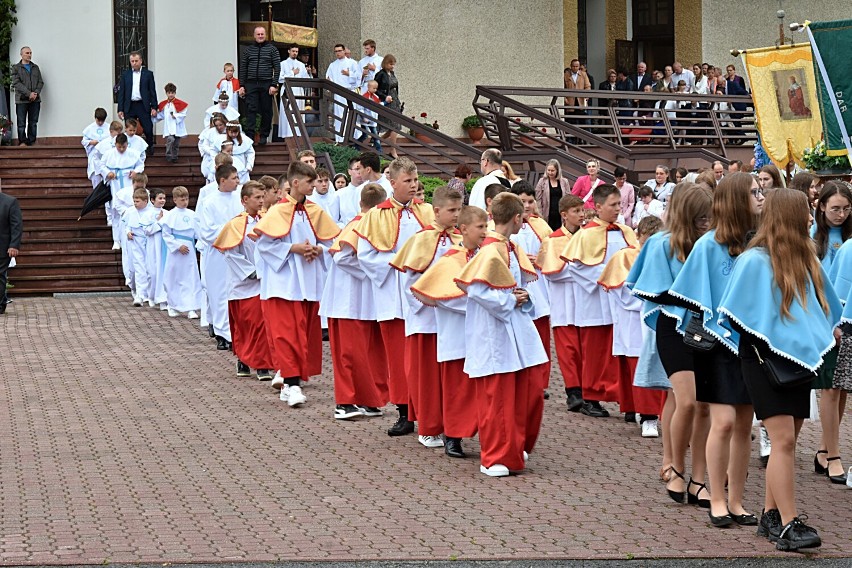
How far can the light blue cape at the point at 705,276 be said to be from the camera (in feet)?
Answer: 25.3

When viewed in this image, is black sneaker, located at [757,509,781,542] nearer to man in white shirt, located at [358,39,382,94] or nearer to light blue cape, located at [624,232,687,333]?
light blue cape, located at [624,232,687,333]

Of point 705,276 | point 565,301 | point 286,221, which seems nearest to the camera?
point 705,276

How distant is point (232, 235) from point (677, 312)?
22.2 feet

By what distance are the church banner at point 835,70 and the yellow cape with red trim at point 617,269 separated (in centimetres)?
300

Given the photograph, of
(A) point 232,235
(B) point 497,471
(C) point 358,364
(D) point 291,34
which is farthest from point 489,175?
(D) point 291,34

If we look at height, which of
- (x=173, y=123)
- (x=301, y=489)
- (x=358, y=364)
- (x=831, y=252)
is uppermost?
(x=173, y=123)

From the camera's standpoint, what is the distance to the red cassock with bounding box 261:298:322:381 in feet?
41.5

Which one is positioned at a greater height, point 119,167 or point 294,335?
point 119,167

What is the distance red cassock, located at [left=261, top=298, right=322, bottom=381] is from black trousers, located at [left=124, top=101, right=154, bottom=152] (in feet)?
48.8

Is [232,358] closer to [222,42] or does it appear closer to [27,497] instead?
[27,497]

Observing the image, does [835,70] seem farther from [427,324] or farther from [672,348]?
[672,348]

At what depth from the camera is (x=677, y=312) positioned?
8141 mm

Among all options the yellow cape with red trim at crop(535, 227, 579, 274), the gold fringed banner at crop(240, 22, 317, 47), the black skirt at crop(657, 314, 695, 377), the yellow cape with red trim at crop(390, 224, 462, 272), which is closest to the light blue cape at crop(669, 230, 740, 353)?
the black skirt at crop(657, 314, 695, 377)

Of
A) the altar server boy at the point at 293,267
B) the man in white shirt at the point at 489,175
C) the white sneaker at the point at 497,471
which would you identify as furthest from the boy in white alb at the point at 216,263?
the white sneaker at the point at 497,471
